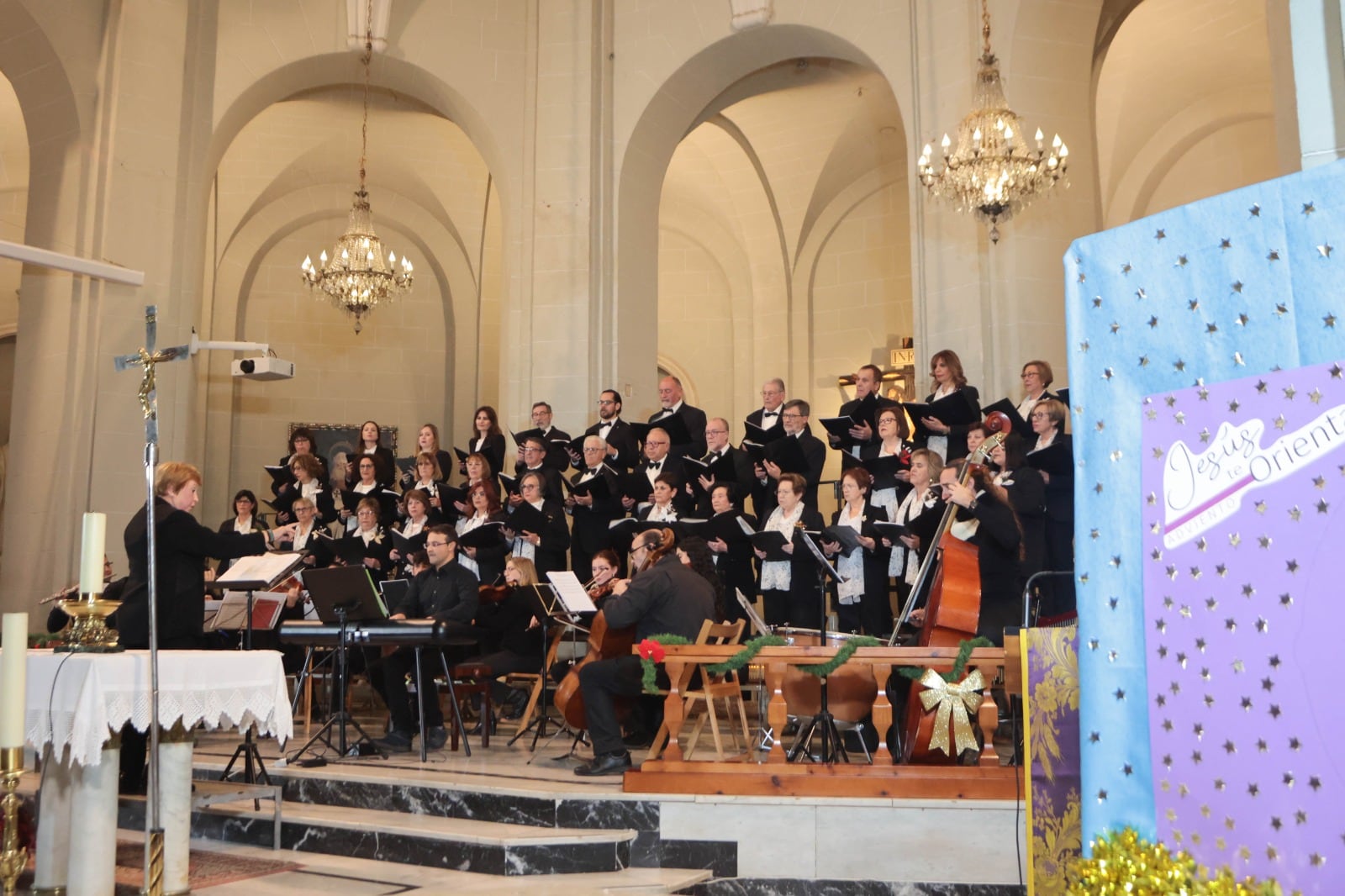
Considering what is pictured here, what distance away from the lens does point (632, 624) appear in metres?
6.70

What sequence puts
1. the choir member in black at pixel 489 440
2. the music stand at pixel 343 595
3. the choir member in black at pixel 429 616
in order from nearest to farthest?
the music stand at pixel 343 595
the choir member in black at pixel 429 616
the choir member in black at pixel 489 440

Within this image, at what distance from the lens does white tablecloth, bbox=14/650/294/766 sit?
436 centimetres

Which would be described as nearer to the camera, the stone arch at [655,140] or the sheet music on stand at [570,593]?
the sheet music on stand at [570,593]

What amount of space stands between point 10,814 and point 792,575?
17.6ft

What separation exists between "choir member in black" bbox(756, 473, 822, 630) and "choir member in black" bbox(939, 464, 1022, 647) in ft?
5.09

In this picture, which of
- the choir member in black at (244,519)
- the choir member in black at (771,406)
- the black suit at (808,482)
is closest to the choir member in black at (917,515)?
the black suit at (808,482)

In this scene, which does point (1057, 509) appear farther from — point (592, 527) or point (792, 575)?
point (592, 527)

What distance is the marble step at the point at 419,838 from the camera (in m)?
5.37

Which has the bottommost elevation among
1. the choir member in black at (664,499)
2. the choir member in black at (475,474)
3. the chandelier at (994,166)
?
the choir member in black at (664,499)

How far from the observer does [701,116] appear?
479 inches

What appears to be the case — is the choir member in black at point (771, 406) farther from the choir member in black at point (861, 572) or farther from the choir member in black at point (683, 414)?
the choir member in black at point (861, 572)

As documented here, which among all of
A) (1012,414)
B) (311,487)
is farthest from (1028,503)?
(311,487)

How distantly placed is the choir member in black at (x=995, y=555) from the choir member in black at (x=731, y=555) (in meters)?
2.08

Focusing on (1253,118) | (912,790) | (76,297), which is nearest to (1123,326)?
(912,790)
